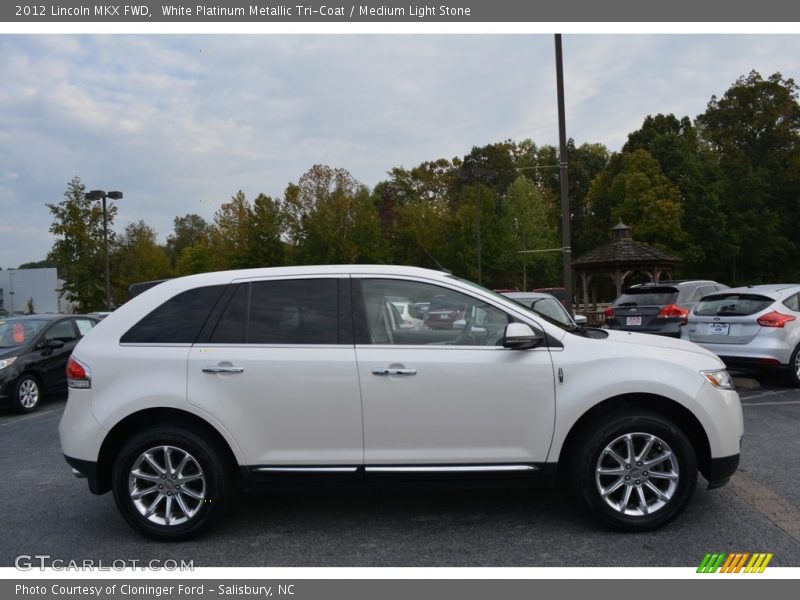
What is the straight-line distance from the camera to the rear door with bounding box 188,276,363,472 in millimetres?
4215

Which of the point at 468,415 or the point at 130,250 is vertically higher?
the point at 130,250

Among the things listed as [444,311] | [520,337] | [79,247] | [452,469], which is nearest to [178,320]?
[444,311]

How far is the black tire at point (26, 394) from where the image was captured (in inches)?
400

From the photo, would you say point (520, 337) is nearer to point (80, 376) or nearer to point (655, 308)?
point (80, 376)

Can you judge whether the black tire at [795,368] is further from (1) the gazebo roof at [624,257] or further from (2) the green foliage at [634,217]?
(2) the green foliage at [634,217]

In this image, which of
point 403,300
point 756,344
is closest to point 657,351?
point 403,300

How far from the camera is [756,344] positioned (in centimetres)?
927

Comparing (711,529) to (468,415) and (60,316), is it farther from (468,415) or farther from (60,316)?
(60,316)

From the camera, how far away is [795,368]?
9461mm

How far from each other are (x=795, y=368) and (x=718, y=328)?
3.92 ft

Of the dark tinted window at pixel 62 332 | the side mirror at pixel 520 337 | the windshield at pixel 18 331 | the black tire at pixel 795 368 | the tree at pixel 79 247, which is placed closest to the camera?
the side mirror at pixel 520 337

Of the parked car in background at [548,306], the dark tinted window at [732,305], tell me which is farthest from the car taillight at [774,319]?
the parked car in background at [548,306]

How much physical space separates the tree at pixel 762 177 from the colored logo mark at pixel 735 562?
49.2 metres

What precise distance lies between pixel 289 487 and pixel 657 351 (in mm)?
2638
